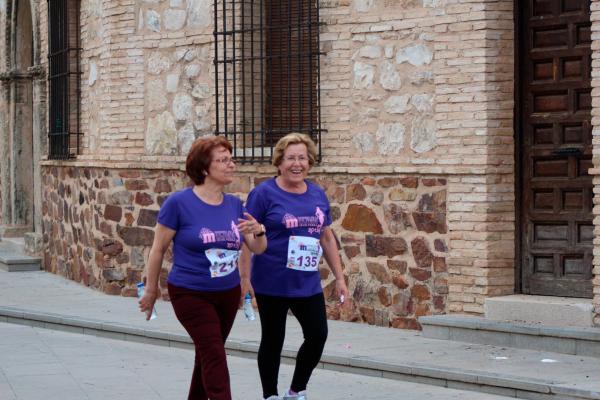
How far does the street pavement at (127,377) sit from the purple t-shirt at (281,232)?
130 centimetres

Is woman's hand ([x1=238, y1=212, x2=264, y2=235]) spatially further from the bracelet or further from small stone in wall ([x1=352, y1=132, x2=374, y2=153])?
small stone in wall ([x1=352, y1=132, x2=374, y2=153])

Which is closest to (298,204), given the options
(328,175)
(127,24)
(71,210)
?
(328,175)

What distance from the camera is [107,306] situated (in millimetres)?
15289

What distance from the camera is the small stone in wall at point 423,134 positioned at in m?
12.9

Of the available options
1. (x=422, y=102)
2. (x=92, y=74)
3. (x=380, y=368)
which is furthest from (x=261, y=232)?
(x=92, y=74)

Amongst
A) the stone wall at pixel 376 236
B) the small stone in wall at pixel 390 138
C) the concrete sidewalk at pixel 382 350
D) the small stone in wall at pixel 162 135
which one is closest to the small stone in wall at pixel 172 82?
the small stone in wall at pixel 162 135

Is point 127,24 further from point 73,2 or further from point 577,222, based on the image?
point 577,222

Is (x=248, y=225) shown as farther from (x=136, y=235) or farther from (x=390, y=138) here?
(x=136, y=235)

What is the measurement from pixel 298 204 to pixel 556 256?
4308 mm

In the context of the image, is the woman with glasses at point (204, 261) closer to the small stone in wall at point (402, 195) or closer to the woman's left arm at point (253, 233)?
the woman's left arm at point (253, 233)

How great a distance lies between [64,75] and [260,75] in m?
4.26

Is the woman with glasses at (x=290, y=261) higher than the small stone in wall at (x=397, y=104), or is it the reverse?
the small stone in wall at (x=397, y=104)

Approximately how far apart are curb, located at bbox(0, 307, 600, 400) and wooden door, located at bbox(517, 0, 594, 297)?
Answer: 2.31 meters

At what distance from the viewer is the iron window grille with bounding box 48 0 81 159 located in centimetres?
1816
